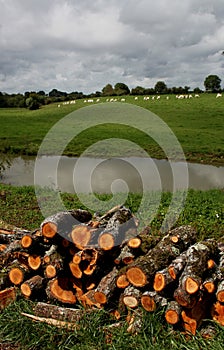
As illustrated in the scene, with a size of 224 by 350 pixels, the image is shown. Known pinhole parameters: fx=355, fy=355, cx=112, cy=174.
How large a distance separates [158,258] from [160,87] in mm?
79741

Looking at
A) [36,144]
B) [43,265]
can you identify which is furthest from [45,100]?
[43,265]

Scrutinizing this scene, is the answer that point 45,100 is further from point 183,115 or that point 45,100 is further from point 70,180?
point 70,180

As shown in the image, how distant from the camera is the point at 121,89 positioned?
8475cm

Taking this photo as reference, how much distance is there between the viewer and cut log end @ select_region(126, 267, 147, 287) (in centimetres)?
509

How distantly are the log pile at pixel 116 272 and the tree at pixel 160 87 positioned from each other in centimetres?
7132

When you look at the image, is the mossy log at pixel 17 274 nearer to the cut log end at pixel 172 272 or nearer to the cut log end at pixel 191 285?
the cut log end at pixel 172 272

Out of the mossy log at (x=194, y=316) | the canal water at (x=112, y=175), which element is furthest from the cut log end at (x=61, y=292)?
the canal water at (x=112, y=175)

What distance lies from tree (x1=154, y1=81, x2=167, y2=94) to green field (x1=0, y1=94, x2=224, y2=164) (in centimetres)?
1900

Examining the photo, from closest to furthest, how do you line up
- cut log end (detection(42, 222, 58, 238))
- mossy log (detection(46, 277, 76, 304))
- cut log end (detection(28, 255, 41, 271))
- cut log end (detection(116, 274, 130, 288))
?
1. cut log end (detection(116, 274, 130, 288))
2. mossy log (detection(46, 277, 76, 304))
3. cut log end (detection(42, 222, 58, 238))
4. cut log end (detection(28, 255, 41, 271))

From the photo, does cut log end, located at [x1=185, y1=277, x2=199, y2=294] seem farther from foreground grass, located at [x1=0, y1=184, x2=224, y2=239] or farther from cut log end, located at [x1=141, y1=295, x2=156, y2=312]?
foreground grass, located at [x1=0, y1=184, x2=224, y2=239]

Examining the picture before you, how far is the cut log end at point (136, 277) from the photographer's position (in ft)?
16.7

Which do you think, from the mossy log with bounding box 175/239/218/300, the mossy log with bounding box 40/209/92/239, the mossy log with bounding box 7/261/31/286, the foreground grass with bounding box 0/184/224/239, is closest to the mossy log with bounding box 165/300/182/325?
the mossy log with bounding box 175/239/218/300

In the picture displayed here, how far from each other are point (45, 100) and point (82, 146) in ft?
175

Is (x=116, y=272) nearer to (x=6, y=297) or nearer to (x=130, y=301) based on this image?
(x=130, y=301)
